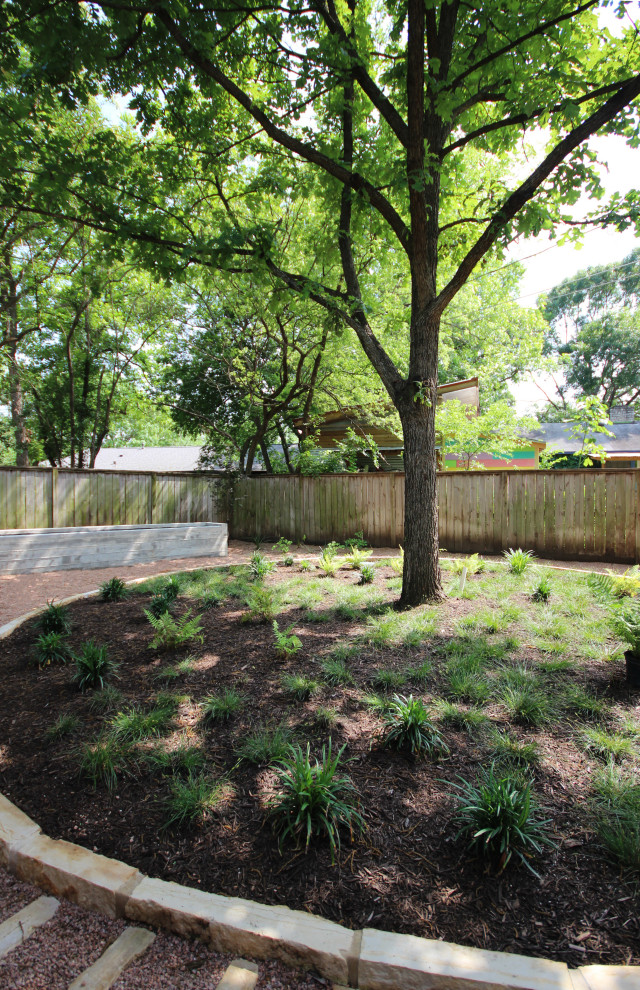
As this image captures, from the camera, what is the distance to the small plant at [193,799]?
71.2 inches

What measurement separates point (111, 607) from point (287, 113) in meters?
5.08

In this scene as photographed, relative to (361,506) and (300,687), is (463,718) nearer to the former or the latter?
(300,687)

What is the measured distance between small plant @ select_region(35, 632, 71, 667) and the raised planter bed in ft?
12.4

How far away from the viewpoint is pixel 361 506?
8.76m

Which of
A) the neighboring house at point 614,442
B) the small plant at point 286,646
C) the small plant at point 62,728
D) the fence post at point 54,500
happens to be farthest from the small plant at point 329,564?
the neighboring house at point 614,442

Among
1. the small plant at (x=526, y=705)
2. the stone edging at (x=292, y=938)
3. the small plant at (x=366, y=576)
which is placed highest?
the small plant at (x=366, y=576)

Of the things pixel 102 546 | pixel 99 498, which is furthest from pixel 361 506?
pixel 99 498

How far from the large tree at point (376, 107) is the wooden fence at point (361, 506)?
150 inches

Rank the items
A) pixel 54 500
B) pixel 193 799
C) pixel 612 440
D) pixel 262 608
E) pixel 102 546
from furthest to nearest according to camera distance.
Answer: pixel 612 440
pixel 54 500
pixel 102 546
pixel 262 608
pixel 193 799

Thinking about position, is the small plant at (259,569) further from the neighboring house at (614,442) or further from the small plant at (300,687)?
the neighboring house at (614,442)

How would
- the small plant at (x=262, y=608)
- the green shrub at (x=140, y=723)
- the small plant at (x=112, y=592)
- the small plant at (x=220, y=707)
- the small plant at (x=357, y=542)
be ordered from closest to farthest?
the green shrub at (x=140, y=723)
the small plant at (x=220, y=707)
the small plant at (x=262, y=608)
the small plant at (x=112, y=592)
the small plant at (x=357, y=542)

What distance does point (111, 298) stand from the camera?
9547 mm

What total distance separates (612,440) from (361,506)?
589 inches

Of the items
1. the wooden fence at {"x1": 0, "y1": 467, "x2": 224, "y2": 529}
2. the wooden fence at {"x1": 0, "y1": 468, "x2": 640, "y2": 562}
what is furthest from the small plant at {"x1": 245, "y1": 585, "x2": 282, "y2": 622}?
the wooden fence at {"x1": 0, "y1": 467, "x2": 224, "y2": 529}
